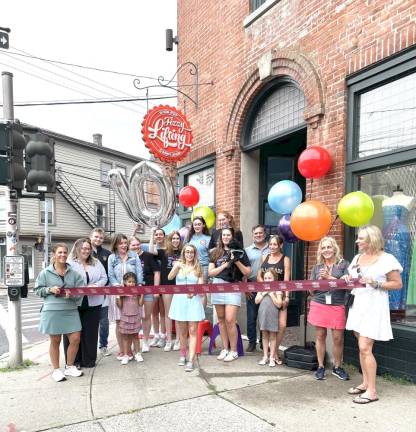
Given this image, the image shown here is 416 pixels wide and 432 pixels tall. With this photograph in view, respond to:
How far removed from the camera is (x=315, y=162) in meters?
5.05

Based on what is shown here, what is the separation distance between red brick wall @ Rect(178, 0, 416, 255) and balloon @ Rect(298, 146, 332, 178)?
6.0 inches

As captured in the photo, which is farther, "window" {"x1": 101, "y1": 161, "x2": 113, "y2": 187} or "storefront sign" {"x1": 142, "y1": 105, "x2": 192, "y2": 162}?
"window" {"x1": 101, "y1": 161, "x2": 113, "y2": 187}

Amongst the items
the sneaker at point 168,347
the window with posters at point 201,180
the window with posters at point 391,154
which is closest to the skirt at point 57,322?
the sneaker at point 168,347

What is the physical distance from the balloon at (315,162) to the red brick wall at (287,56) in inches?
6.0

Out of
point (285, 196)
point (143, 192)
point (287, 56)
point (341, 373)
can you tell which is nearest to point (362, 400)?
point (341, 373)

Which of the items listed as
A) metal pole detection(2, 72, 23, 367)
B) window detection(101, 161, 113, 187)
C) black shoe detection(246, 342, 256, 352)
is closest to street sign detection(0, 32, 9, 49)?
metal pole detection(2, 72, 23, 367)

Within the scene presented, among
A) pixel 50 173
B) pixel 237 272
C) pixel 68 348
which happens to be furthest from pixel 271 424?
pixel 50 173

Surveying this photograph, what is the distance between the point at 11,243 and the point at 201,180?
4365mm

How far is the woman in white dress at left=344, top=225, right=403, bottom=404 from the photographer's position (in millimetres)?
3727

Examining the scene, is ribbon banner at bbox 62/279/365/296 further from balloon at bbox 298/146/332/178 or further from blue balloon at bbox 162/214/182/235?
blue balloon at bbox 162/214/182/235

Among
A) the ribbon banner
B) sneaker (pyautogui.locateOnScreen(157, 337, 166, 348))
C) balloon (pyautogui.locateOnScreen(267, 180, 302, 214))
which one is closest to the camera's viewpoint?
the ribbon banner

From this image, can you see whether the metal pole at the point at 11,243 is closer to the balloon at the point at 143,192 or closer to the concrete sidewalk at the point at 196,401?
the concrete sidewalk at the point at 196,401

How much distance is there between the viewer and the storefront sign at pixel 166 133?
7.04 meters

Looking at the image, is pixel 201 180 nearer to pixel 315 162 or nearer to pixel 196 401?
pixel 315 162
